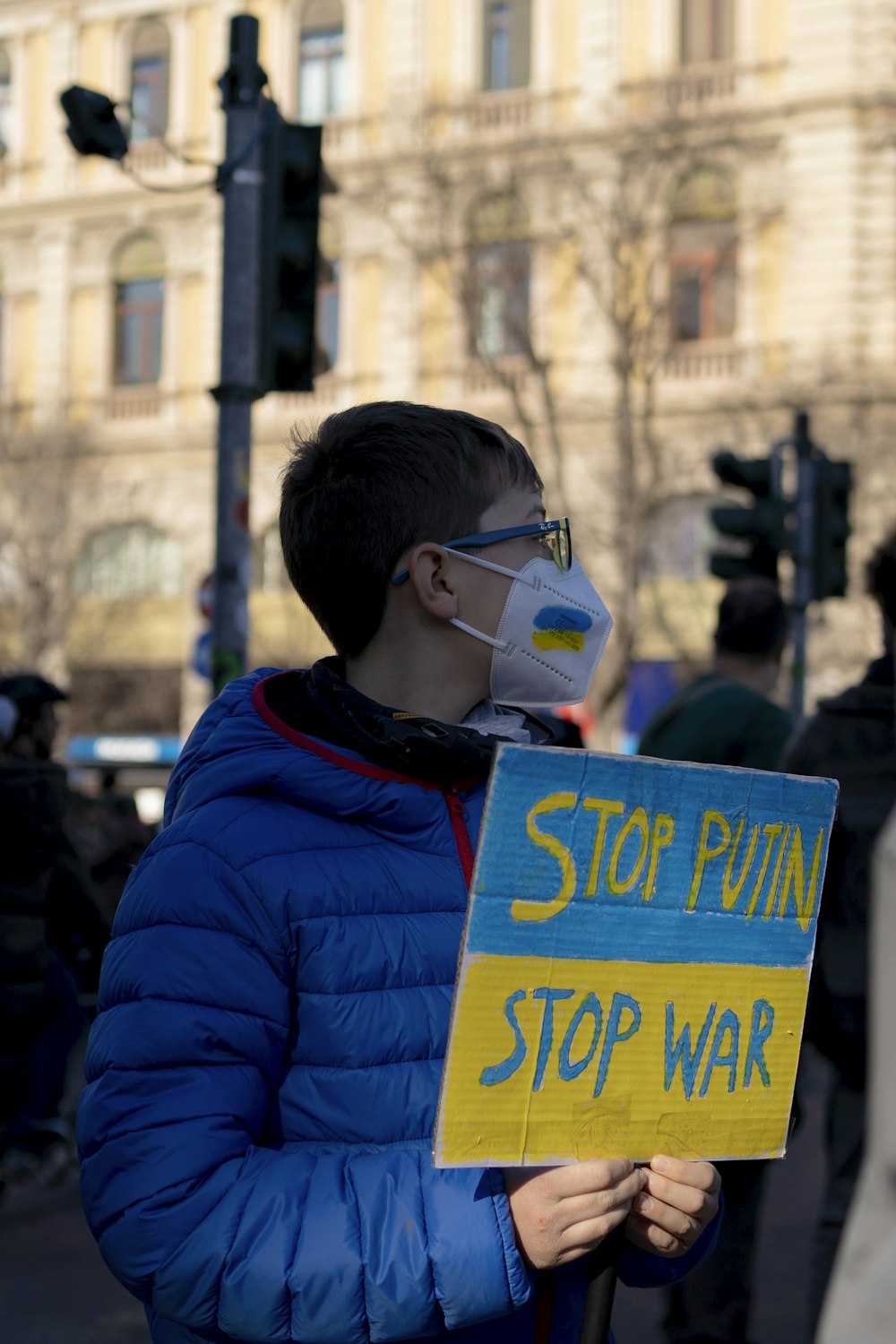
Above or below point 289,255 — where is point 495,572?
below

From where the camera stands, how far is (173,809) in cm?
207

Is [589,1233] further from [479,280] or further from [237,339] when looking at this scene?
[479,280]

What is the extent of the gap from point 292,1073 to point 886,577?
2356 mm

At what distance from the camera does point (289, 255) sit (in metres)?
7.55

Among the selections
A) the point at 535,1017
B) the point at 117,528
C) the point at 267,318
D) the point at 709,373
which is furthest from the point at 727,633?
the point at 117,528

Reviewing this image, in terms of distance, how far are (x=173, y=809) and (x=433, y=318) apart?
2480 centimetres

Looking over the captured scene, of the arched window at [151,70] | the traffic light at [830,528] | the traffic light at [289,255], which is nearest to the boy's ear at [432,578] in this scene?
the traffic light at [289,255]

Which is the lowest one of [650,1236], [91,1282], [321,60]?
[91,1282]

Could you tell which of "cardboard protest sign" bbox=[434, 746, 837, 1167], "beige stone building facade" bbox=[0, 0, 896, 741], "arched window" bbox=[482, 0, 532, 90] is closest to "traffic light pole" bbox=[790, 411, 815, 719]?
"cardboard protest sign" bbox=[434, 746, 837, 1167]

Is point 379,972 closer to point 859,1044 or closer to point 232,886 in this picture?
point 232,886

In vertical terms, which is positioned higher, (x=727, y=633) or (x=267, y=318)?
(x=267, y=318)

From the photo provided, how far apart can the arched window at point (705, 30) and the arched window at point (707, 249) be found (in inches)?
90.1

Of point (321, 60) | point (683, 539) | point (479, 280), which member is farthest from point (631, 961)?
point (321, 60)

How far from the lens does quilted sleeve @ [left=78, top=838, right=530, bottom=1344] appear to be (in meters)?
1.72
